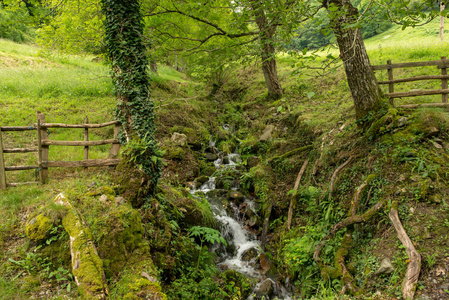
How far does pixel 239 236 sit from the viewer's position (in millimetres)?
7703

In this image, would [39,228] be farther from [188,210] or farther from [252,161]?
[252,161]

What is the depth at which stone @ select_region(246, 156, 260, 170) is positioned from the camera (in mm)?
10190

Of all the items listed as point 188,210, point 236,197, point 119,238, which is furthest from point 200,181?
point 119,238

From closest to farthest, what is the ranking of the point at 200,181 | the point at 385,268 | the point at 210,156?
1. the point at 385,268
2. the point at 200,181
3. the point at 210,156

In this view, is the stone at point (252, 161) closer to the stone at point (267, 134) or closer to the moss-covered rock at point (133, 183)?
the stone at point (267, 134)

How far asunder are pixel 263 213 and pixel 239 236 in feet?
3.70

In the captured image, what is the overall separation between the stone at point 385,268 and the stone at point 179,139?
796 cm

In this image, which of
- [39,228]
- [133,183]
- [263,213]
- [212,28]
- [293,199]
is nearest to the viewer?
[39,228]

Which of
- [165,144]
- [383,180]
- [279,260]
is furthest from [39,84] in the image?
[383,180]

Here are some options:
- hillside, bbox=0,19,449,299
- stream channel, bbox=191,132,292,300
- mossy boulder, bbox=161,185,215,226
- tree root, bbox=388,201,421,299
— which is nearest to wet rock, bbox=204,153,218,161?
hillside, bbox=0,19,449,299

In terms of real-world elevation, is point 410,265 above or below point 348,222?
below

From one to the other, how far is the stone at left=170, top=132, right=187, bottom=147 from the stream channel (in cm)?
193

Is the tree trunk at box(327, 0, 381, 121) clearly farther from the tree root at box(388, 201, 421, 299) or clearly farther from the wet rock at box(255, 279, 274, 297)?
the wet rock at box(255, 279, 274, 297)

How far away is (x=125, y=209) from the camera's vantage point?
4.84 m
